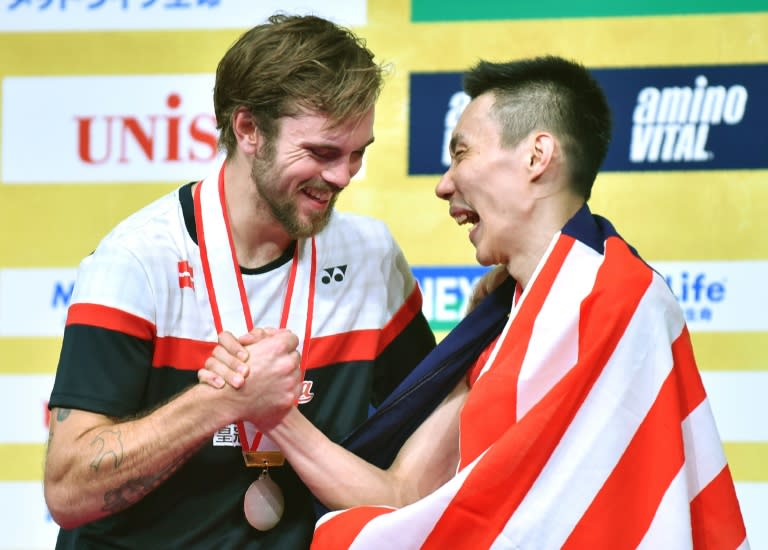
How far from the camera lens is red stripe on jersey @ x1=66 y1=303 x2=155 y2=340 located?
174cm

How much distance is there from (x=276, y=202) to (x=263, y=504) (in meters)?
0.52

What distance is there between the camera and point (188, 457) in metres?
1.71

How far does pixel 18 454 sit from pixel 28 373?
0.71 feet

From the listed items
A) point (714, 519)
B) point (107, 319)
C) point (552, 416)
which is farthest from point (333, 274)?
point (714, 519)

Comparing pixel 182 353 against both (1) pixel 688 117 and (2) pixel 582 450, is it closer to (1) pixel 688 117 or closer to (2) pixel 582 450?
(2) pixel 582 450

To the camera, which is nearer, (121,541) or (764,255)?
(121,541)

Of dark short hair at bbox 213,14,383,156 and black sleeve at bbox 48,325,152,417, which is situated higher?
dark short hair at bbox 213,14,383,156

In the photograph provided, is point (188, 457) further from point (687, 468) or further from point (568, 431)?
point (687, 468)

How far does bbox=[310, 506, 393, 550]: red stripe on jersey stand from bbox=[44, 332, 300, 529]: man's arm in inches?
7.5

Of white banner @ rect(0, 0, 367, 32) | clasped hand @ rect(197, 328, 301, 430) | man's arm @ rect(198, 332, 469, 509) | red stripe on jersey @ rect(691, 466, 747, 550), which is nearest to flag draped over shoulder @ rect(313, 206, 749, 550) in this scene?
red stripe on jersey @ rect(691, 466, 747, 550)

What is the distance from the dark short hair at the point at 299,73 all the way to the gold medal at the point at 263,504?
608mm

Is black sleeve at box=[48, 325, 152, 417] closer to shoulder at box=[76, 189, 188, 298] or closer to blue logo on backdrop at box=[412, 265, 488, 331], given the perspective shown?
shoulder at box=[76, 189, 188, 298]

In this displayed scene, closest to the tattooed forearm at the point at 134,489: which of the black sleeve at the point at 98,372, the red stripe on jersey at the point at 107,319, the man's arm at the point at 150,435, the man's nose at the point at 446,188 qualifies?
the man's arm at the point at 150,435

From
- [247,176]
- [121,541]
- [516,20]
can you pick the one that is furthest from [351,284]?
[516,20]
